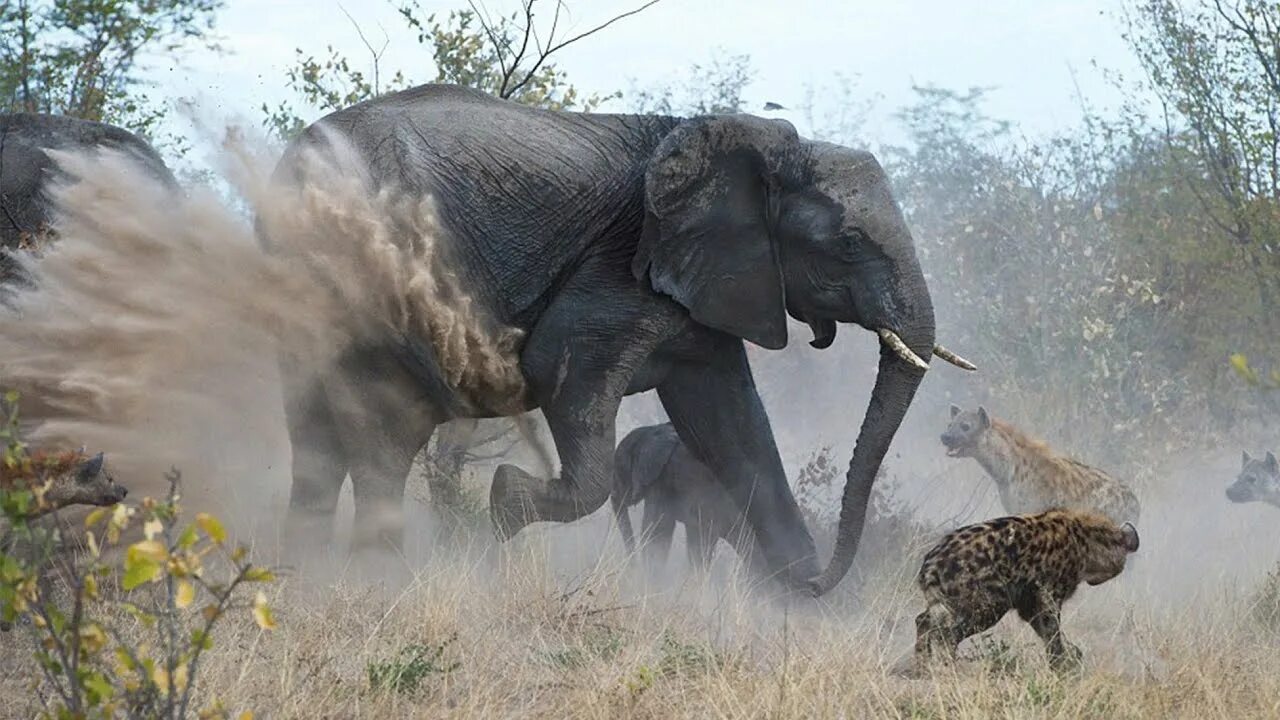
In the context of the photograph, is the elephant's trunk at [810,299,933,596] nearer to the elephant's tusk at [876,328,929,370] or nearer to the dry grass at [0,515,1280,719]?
the elephant's tusk at [876,328,929,370]

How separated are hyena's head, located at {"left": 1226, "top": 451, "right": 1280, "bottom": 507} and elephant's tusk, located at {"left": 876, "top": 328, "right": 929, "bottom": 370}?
5.31 m

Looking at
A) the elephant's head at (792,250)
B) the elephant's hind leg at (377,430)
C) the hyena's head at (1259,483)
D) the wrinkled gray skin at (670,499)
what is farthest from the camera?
the hyena's head at (1259,483)

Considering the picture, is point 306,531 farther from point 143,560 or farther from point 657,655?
point 143,560

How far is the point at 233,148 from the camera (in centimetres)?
1045

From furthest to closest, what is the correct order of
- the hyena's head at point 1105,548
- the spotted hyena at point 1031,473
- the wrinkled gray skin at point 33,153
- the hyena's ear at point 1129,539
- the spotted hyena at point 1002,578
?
the wrinkled gray skin at point 33,153
the spotted hyena at point 1031,473
the hyena's ear at point 1129,539
the hyena's head at point 1105,548
the spotted hyena at point 1002,578

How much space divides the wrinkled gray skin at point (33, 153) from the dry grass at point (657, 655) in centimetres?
407

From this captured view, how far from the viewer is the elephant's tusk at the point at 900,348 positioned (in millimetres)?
9523

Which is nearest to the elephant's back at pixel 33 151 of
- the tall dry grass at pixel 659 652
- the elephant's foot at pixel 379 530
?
the elephant's foot at pixel 379 530

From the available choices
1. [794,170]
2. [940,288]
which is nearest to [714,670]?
[794,170]

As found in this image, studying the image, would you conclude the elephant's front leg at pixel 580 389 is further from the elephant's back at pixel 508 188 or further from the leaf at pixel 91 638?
the leaf at pixel 91 638

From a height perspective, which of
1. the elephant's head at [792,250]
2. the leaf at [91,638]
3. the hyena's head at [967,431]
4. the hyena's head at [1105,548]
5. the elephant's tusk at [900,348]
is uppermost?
the elephant's head at [792,250]

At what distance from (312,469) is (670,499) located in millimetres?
2237

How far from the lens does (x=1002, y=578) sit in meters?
7.50

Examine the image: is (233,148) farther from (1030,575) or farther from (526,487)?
(1030,575)
